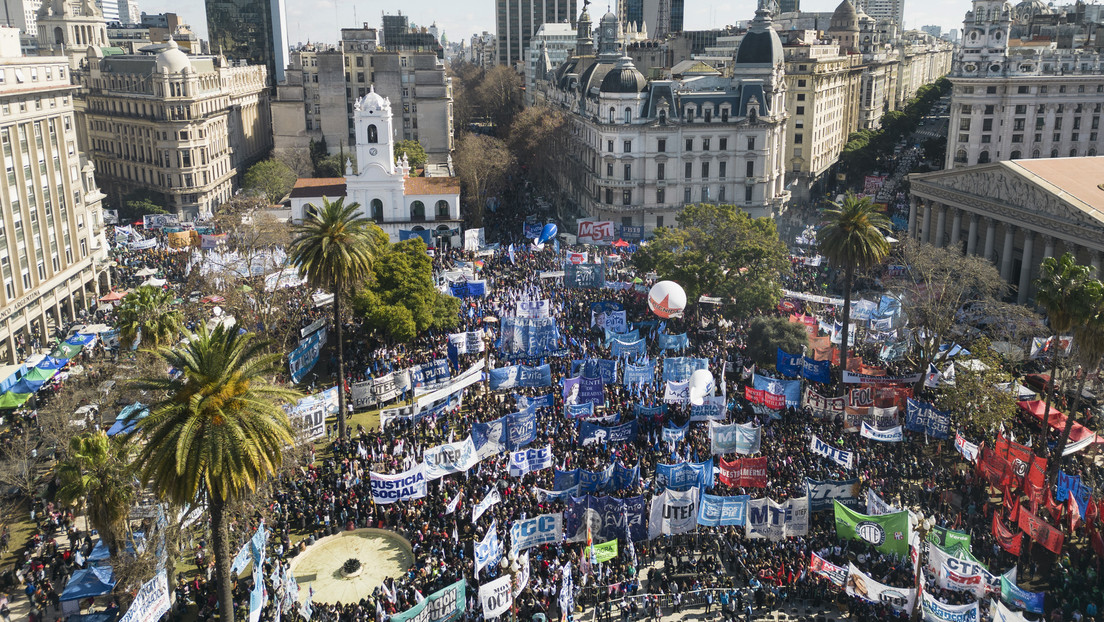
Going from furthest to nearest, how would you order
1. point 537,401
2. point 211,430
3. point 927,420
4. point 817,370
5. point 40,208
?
point 40,208 → point 817,370 → point 537,401 → point 927,420 → point 211,430

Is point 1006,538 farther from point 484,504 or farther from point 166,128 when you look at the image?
point 166,128

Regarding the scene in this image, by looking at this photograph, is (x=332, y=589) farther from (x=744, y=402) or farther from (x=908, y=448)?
(x=908, y=448)

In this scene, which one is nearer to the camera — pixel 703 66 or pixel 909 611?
pixel 909 611

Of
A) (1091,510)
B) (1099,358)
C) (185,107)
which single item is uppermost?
(185,107)

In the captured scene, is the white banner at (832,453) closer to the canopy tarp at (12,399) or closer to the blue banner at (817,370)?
the blue banner at (817,370)

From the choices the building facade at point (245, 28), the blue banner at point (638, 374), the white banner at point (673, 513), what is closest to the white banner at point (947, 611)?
the white banner at point (673, 513)

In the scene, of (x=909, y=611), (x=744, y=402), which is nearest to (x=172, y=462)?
(x=909, y=611)

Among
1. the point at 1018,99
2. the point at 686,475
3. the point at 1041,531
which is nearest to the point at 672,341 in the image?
the point at 686,475

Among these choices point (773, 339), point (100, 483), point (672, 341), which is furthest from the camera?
point (672, 341)
